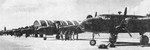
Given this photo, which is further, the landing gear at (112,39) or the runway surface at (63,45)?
the landing gear at (112,39)

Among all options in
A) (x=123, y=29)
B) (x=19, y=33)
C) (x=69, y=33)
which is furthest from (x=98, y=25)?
(x=19, y=33)

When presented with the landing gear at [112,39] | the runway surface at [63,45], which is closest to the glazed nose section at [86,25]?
the runway surface at [63,45]

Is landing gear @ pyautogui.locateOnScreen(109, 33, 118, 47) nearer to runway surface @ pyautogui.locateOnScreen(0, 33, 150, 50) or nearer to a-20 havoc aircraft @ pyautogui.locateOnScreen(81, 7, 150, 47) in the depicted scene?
runway surface @ pyautogui.locateOnScreen(0, 33, 150, 50)

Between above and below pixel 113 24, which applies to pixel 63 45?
below

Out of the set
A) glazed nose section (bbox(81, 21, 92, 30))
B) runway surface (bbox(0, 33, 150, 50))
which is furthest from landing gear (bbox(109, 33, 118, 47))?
glazed nose section (bbox(81, 21, 92, 30))

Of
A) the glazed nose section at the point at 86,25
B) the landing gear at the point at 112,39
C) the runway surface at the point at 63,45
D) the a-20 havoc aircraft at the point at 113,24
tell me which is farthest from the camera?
the glazed nose section at the point at 86,25

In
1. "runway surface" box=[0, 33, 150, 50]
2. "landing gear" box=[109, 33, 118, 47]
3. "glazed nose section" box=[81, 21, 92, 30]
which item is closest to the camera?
"runway surface" box=[0, 33, 150, 50]

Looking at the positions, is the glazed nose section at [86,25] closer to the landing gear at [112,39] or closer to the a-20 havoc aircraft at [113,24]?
the a-20 havoc aircraft at [113,24]

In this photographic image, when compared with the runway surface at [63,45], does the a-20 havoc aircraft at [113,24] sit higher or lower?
higher

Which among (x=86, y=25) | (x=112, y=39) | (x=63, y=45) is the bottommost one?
(x=63, y=45)

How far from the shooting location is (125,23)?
21609mm

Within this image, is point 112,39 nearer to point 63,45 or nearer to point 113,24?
point 113,24

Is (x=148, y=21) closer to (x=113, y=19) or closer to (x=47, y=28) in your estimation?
(x=113, y=19)

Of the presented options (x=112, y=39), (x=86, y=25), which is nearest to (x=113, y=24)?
(x=112, y=39)
